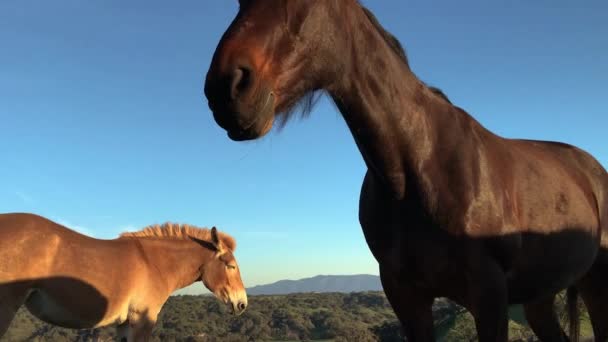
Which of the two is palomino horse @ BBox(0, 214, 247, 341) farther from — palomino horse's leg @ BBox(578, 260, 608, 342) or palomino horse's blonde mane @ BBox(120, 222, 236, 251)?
palomino horse's leg @ BBox(578, 260, 608, 342)

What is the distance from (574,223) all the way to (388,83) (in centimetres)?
138

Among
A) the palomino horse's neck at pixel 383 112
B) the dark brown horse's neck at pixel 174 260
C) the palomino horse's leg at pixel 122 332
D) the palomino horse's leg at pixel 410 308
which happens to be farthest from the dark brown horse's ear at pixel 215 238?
the palomino horse's neck at pixel 383 112

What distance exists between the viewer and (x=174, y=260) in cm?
894

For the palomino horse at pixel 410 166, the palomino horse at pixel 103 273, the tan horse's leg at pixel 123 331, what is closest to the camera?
the palomino horse at pixel 410 166

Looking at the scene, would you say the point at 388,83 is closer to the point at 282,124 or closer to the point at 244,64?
the point at 282,124

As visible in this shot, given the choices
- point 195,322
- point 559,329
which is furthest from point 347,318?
point 559,329

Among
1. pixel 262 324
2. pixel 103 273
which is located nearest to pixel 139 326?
pixel 103 273

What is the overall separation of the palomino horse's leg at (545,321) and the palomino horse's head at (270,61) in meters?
2.54

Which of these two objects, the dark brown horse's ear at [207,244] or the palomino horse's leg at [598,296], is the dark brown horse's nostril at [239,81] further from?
the dark brown horse's ear at [207,244]

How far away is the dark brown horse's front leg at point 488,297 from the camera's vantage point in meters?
1.97

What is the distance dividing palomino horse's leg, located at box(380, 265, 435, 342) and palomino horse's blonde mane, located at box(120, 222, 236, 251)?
7.53m

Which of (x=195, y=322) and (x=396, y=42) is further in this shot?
(x=195, y=322)

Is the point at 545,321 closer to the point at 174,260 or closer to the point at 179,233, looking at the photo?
the point at 174,260

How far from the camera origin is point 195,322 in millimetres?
37594
